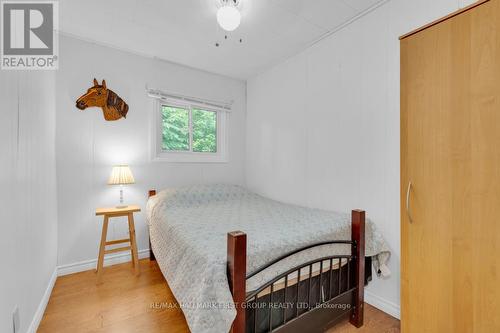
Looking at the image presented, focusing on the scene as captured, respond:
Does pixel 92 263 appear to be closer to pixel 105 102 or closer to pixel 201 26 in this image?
pixel 105 102

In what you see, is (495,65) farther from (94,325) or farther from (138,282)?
(138,282)

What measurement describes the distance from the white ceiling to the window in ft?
2.24

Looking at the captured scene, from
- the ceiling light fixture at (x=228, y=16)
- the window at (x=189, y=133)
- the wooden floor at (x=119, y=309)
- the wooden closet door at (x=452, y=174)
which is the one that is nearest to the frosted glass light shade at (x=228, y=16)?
the ceiling light fixture at (x=228, y=16)

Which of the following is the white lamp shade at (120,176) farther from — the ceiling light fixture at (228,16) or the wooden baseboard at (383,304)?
the wooden baseboard at (383,304)

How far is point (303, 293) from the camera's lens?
1.48 m

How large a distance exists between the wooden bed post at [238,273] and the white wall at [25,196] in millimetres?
1116

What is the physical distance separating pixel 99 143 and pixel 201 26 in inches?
67.2

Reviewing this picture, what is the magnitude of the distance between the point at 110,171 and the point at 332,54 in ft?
9.05

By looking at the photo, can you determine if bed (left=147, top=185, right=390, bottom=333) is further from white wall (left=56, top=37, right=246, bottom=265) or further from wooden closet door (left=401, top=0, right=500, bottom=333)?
white wall (left=56, top=37, right=246, bottom=265)

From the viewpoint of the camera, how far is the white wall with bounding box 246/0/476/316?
6.14 feet

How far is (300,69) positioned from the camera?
279 cm

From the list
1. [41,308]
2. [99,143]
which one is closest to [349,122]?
[99,143]

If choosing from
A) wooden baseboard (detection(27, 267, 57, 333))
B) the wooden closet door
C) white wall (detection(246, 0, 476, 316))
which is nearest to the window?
white wall (detection(246, 0, 476, 316))

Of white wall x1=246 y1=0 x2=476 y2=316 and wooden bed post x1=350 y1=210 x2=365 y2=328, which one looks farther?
white wall x1=246 y1=0 x2=476 y2=316
